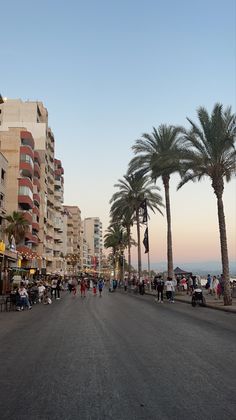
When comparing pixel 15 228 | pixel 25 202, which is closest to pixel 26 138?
pixel 25 202

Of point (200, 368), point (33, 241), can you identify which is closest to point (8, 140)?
point (33, 241)

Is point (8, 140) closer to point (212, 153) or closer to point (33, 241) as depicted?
point (33, 241)

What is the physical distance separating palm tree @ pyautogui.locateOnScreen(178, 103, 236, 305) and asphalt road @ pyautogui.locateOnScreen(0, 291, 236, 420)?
1546 cm

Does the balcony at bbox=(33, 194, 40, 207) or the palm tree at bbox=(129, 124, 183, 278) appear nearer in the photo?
the palm tree at bbox=(129, 124, 183, 278)

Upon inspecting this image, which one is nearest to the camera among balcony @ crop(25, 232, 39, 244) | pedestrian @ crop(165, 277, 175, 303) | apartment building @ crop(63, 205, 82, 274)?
pedestrian @ crop(165, 277, 175, 303)

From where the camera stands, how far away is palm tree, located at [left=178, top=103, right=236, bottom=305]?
28328 millimetres

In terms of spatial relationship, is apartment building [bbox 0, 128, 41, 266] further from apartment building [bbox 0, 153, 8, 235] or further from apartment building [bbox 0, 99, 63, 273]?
apartment building [bbox 0, 153, 8, 235]

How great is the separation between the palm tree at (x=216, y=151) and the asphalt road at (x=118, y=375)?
15.5m

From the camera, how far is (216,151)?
28.8 metres

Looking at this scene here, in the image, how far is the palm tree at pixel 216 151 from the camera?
28.3m

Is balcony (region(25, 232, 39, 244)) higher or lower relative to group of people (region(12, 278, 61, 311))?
higher

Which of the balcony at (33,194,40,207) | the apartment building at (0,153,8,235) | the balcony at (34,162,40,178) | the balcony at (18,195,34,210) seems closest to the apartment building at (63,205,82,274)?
the balcony at (33,194,40,207)

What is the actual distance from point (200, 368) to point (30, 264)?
65.7 metres

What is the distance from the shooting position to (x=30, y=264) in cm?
7169
